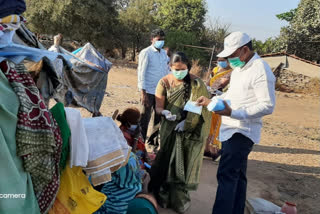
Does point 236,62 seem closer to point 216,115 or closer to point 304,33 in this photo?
point 216,115

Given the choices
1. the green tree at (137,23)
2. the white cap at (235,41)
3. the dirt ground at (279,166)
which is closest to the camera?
the white cap at (235,41)

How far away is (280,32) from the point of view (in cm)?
2086

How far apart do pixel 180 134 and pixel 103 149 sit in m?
1.35

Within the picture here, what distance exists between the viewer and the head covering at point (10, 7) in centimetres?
143

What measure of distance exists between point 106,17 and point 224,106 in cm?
1809

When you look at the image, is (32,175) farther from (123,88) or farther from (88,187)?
(123,88)

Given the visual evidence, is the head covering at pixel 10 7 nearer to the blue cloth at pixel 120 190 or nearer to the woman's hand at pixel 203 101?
the blue cloth at pixel 120 190

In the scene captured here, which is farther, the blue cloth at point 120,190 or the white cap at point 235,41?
the white cap at point 235,41

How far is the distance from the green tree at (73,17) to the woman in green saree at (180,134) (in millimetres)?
16498

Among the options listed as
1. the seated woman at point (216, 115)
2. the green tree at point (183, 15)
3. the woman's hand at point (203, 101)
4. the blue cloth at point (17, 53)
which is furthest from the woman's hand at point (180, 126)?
the green tree at point (183, 15)

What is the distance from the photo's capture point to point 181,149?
10.1 feet

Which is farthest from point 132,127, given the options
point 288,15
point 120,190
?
point 288,15

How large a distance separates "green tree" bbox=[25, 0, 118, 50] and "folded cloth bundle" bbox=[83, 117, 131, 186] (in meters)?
17.5

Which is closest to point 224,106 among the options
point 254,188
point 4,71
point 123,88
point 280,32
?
point 4,71
